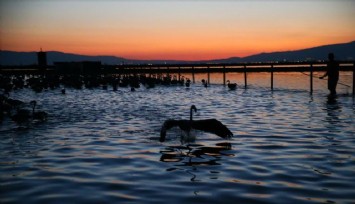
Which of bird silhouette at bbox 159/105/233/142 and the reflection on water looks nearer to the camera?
the reflection on water

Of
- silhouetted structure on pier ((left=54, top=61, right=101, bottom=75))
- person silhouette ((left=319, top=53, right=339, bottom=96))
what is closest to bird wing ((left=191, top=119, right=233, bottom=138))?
person silhouette ((left=319, top=53, right=339, bottom=96))

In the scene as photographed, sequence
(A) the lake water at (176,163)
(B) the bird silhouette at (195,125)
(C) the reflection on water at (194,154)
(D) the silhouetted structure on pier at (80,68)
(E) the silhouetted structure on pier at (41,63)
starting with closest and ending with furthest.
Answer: (A) the lake water at (176,163) → (C) the reflection on water at (194,154) → (B) the bird silhouette at (195,125) → (D) the silhouetted structure on pier at (80,68) → (E) the silhouetted structure on pier at (41,63)

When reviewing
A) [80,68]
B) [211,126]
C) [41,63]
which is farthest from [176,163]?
[41,63]

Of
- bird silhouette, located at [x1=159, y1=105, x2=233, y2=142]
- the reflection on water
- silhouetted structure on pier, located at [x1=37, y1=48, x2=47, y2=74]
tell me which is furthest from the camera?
silhouetted structure on pier, located at [x1=37, y1=48, x2=47, y2=74]

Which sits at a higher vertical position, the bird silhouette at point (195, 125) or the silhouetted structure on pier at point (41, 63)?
the silhouetted structure on pier at point (41, 63)

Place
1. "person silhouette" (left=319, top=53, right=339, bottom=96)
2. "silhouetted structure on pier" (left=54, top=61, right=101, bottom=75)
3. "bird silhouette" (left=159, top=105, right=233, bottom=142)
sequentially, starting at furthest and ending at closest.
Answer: "silhouetted structure on pier" (left=54, top=61, right=101, bottom=75)
"person silhouette" (left=319, top=53, right=339, bottom=96)
"bird silhouette" (left=159, top=105, right=233, bottom=142)

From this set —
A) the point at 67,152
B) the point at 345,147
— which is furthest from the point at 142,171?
the point at 345,147

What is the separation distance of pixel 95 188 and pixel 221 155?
3.77 m

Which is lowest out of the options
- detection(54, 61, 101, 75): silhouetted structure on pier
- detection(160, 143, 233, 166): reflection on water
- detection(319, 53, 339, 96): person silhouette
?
detection(160, 143, 233, 166): reflection on water

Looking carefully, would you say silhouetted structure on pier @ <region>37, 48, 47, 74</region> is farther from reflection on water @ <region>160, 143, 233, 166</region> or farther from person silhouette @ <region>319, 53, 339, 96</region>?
reflection on water @ <region>160, 143, 233, 166</region>

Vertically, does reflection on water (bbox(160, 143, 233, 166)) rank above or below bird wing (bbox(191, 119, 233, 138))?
below

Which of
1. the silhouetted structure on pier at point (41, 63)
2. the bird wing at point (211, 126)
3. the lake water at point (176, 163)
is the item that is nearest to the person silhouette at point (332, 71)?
the lake water at point (176, 163)

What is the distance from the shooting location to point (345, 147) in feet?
34.5

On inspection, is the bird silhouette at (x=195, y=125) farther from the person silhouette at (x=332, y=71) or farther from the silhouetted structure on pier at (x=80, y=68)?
the silhouetted structure on pier at (x=80, y=68)
